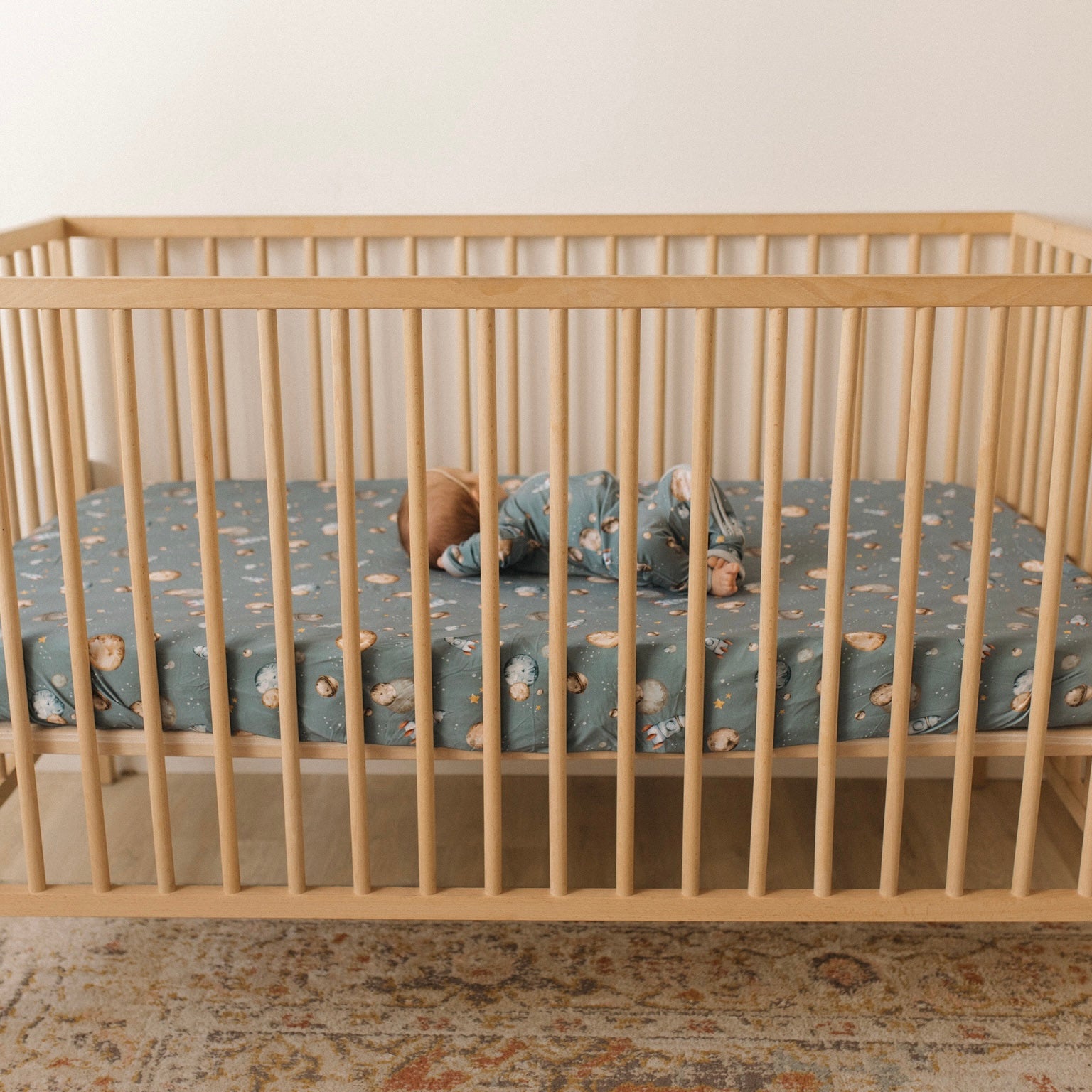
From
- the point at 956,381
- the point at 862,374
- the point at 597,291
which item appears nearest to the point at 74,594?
the point at 597,291

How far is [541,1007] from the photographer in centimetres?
158

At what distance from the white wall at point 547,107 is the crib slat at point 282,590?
2.86 ft

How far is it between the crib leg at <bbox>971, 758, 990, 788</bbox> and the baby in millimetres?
700

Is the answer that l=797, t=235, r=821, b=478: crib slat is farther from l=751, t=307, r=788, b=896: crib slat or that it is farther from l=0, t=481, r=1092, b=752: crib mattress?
l=751, t=307, r=788, b=896: crib slat

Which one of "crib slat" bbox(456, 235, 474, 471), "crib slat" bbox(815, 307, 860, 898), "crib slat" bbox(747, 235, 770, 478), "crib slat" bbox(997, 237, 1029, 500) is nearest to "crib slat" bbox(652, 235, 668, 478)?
"crib slat" bbox(747, 235, 770, 478)

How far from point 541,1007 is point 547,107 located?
1382 millimetres

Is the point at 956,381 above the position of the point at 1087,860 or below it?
above

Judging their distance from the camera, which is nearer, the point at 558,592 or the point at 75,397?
the point at 558,592

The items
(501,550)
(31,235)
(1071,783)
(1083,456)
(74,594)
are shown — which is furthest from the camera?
(31,235)

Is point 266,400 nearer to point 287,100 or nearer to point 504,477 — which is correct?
point 504,477

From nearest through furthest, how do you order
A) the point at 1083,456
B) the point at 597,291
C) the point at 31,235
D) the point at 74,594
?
the point at 597,291 < the point at 74,594 < the point at 1083,456 < the point at 31,235

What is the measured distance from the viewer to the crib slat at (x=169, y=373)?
2121 millimetres

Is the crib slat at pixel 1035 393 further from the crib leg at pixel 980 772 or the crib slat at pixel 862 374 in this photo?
the crib leg at pixel 980 772

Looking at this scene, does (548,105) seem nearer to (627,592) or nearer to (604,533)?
(604,533)
